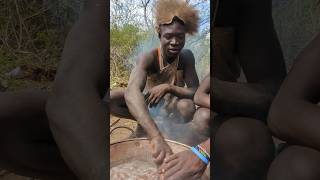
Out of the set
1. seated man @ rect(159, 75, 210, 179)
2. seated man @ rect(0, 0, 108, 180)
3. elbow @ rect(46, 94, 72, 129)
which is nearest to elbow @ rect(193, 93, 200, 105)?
seated man @ rect(159, 75, 210, 179)

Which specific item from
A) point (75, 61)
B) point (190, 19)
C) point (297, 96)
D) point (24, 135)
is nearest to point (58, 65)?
point (75, 61)

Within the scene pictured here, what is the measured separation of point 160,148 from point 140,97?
15 cm

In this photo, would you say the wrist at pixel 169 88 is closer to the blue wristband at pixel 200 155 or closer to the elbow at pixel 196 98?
the elbow at pixel 196 98

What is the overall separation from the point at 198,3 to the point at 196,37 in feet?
0.29

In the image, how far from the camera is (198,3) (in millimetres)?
1160

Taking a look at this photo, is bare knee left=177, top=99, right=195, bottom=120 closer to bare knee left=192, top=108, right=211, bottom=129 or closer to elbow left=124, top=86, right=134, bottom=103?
bare knee left=192, top=108, right=211, bottom=129

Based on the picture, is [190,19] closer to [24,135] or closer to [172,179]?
[172,179]

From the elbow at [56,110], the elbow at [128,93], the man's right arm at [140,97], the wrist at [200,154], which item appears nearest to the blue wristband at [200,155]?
the wrist at [200,154]

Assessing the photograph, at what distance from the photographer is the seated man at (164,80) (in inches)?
46.1

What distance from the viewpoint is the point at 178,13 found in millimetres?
1164

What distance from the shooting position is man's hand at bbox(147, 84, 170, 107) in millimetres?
1190

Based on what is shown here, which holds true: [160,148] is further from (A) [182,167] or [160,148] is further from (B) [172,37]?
(B) [172,37]

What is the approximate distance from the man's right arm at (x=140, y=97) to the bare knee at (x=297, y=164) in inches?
13.0

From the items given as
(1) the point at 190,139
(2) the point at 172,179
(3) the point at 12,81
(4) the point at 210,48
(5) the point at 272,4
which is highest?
(5) the point at 272,4
